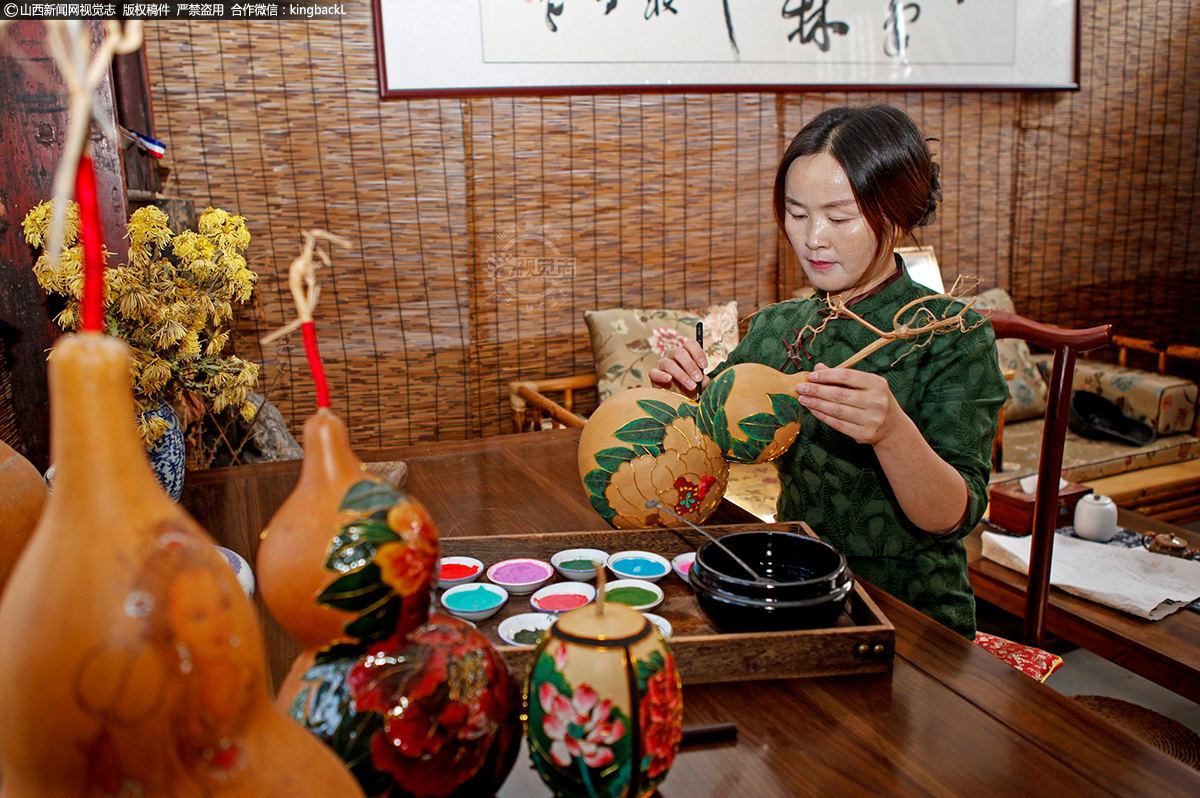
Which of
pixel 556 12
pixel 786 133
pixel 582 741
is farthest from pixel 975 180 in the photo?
pixel 582 741

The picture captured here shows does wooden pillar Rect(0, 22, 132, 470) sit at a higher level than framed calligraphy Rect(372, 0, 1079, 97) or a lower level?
lower

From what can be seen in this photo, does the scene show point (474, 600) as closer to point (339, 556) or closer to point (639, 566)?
point (639, 566)

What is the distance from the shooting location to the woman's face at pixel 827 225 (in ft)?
4.20

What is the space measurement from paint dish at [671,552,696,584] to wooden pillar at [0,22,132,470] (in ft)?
4.42

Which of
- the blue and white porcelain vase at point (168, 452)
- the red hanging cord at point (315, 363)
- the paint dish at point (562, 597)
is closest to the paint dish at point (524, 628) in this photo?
the paint dish at point (562, 597)

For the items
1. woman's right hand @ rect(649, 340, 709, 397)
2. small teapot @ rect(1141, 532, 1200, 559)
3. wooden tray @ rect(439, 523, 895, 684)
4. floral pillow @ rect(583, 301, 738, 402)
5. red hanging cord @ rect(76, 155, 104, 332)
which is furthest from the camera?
floral pillow @ rect(583, 301, 738, 402)

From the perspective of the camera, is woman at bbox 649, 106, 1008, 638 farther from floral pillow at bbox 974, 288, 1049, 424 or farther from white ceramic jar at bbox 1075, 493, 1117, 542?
floral pillow at bbox 974, 288, 1049, 424

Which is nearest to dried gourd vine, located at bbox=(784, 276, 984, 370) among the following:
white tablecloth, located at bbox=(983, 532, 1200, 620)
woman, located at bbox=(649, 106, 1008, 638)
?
woman, located at bbox=(649, 106, 1008, 638)

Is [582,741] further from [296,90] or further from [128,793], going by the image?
[296,90]

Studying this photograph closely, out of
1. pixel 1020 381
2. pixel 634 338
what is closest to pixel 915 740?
pixel 634 338

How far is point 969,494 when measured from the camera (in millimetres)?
1233

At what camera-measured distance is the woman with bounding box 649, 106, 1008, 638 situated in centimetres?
126

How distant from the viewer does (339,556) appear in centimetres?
47

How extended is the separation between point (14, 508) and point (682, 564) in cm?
71
